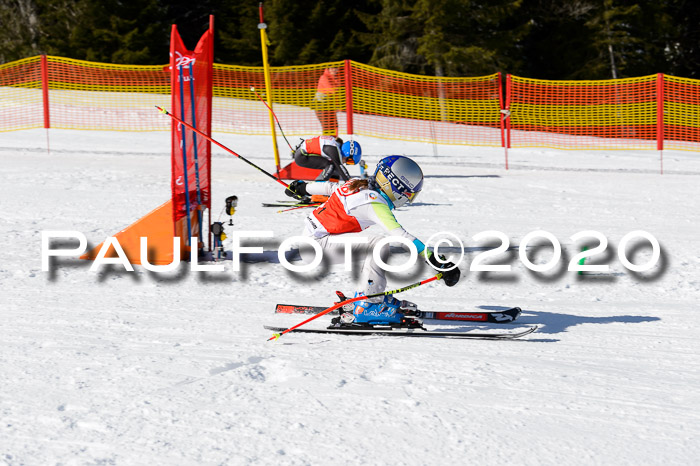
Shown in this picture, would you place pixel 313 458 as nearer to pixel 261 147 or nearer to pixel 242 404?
pixel 242 404

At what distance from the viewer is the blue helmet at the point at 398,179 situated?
19.0ft

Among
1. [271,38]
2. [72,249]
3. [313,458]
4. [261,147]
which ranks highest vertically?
[271,38]

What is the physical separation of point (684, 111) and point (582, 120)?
436cm

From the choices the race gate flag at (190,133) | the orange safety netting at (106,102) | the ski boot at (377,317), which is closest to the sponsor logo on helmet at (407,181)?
the ski boot at (377,317)

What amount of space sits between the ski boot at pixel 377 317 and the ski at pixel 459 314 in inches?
7.4

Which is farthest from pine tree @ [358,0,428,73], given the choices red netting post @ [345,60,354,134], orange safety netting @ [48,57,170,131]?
red netting post @ [345,60,354,134]

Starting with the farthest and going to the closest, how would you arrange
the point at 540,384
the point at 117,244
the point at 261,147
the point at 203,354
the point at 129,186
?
the point at 261,147 < the point at 129,186 < the point at 117,244 < the point at 203,354 < the point at 540,384

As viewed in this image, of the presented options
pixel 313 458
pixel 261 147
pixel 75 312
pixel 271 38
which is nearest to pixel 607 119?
pixel 261 147

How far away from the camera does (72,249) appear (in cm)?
859

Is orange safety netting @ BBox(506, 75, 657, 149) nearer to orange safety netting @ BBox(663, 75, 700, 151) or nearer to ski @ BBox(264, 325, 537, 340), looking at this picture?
orange safety netting @ BBox(663, 75, 700, 151)

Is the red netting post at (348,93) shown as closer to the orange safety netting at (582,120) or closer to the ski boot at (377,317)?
the orange safety netting at (582,120)

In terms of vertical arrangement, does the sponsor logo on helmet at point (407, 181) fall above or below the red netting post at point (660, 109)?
below

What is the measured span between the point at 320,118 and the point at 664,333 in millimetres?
12586

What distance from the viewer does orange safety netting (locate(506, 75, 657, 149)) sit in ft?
65.1
